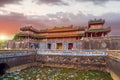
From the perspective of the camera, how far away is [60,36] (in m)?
40.6

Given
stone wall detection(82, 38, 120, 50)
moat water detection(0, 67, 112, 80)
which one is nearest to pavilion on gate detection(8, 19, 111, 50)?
stone wall detection(82, 38, 120, 50)

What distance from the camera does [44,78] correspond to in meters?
16.2

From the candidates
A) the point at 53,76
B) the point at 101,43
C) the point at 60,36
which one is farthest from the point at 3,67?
the point at 60,36

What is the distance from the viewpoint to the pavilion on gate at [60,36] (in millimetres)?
36184

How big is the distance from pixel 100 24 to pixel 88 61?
1749cm

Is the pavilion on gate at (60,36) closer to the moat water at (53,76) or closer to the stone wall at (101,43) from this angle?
the stone wall at (101,43)

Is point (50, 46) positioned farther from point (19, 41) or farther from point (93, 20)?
point (93, 20)

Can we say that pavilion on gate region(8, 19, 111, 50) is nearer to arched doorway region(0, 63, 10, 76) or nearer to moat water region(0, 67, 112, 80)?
moat water region(0, 67, 112, 80)

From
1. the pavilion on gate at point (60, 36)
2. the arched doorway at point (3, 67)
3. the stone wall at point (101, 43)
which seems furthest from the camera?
the pavilion on gate at point (60, 36)

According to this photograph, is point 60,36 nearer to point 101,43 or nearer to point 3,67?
point 101,43

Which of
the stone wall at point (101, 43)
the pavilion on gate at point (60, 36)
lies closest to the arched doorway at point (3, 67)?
the pavilion on gate at point (60, 36)

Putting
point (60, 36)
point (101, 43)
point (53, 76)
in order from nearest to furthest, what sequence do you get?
point (53, 76) → point (101, 43) → point (60, 36)

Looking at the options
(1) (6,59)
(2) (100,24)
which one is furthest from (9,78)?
(2) (100,24)

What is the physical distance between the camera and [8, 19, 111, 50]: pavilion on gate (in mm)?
36184
